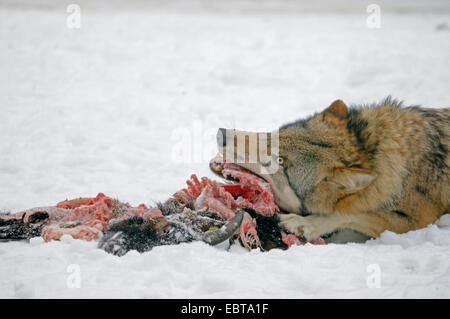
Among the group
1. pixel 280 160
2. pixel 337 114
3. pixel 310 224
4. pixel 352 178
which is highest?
pixel 337 114

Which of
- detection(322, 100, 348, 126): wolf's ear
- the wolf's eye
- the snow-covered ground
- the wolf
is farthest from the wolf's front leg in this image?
detection(322, 100, 348, 126): wolf's ear

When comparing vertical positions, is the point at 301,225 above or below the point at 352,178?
below

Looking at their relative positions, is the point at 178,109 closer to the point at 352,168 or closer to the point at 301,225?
the point at 301,225

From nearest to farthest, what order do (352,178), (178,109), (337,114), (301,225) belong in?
(352,178) → (301,225) → (337,114) → (178,109)

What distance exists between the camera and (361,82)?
8.95m

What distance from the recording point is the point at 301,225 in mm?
3469

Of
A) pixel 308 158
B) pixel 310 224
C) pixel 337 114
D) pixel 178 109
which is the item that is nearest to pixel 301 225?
pixel 310 224

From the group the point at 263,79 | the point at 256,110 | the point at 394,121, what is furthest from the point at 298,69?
the point at 394,121

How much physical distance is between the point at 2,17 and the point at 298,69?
339 inches

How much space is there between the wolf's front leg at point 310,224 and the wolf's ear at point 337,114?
0.82 metres

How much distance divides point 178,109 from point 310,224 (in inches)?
187

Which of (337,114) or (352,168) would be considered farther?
(337,114)
